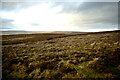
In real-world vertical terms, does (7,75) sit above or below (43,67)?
below

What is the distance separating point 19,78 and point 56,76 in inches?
125

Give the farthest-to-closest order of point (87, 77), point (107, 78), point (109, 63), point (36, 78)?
point (109, 63) < point (36, 78) < point (87, 77) < point (107, 78)

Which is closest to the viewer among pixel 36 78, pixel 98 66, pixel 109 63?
pixel 36 78

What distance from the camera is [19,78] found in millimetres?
5301

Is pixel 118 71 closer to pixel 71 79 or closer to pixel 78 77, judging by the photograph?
pixel 78 77

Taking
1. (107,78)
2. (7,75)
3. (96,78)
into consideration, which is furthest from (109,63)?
(7,75)

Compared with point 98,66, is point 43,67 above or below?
below

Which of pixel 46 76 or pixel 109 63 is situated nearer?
pixel 46 76

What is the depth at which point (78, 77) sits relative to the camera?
15.8 ft

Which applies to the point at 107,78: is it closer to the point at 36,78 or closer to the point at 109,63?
the point at 109,63

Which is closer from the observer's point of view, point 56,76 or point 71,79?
point 71,79

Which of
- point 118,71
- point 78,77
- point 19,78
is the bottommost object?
point 19,78

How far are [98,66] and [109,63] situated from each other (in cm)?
152

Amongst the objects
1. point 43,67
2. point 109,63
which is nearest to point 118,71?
point 109,63
